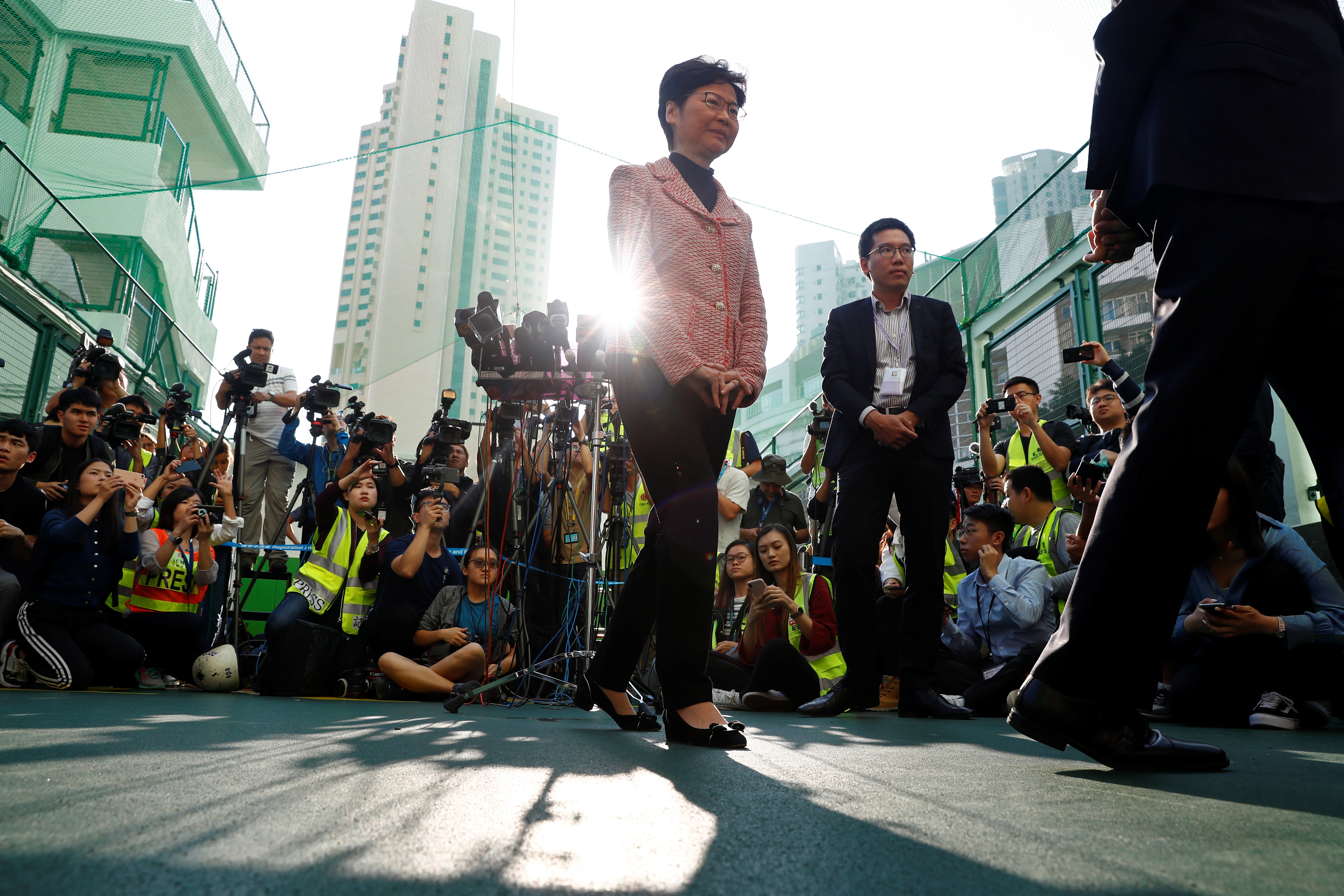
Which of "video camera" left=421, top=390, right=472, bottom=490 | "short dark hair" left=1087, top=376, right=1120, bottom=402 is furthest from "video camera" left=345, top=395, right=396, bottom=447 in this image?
"short dark hair" left=1087, top=376, right=1120, bottom=402

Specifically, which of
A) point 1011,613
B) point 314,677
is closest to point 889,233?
point 1011,613

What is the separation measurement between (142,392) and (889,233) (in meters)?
7.19

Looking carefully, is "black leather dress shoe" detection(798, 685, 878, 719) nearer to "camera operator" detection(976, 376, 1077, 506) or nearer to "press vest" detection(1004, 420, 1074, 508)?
"press vest" detection(1004, 420, 1074, 508)

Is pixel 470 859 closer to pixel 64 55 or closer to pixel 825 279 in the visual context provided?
pixel 64 55

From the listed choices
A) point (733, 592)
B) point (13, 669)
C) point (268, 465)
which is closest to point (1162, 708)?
point (733, 592)

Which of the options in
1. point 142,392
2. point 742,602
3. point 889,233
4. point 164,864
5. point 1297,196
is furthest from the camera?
point 142,392

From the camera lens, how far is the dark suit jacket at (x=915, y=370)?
2.56 m

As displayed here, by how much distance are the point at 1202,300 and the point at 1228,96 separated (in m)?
0.28

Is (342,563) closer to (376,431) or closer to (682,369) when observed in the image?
(376,431)

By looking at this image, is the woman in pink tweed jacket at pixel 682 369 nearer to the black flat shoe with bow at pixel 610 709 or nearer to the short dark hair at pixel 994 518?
the black flat shoe with bow at pixel 610 709

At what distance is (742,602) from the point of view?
416 cm

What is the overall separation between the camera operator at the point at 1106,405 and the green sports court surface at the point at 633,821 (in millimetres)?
2258

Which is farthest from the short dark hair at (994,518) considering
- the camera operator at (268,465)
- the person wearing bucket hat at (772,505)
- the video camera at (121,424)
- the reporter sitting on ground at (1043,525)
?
the camera operator at (268,465)

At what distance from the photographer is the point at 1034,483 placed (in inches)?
157
